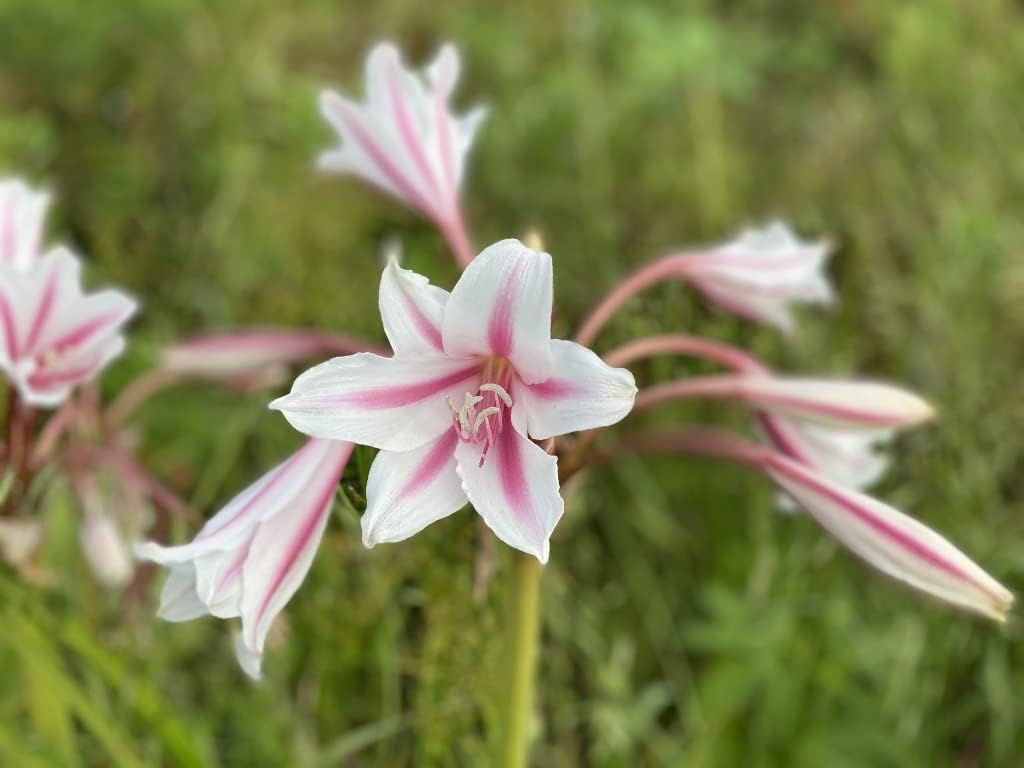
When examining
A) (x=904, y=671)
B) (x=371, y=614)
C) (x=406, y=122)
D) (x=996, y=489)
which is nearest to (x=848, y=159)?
(x=996, y=489)

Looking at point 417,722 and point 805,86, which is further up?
point 805,86

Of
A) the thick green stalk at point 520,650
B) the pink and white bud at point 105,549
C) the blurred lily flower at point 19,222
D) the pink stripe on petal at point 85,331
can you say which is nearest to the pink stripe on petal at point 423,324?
the thick green stalk at point 520,650

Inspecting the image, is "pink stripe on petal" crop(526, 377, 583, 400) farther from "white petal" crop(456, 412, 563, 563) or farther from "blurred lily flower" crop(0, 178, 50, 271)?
"blurred lily flower" crop(0, 178, 50, 271)

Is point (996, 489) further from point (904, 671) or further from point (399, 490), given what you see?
point (399, 490)

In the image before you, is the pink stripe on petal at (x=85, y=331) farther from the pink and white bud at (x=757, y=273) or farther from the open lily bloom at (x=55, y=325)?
the pink and white bud at (x=757, y=273)

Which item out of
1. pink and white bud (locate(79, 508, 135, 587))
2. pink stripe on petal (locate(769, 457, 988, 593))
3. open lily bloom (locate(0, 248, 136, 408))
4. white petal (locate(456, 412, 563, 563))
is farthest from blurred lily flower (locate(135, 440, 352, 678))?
pink and white bud (locate(79, 508, 135, 587))

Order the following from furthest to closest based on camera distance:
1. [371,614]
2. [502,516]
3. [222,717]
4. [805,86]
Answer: [805,86] < [222,717] < [371,614] < [502,516]

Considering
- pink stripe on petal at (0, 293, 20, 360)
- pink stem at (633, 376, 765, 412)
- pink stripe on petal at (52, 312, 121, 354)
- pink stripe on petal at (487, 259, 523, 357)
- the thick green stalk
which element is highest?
pink stripe on petal at (0, 293, 20, 360)
